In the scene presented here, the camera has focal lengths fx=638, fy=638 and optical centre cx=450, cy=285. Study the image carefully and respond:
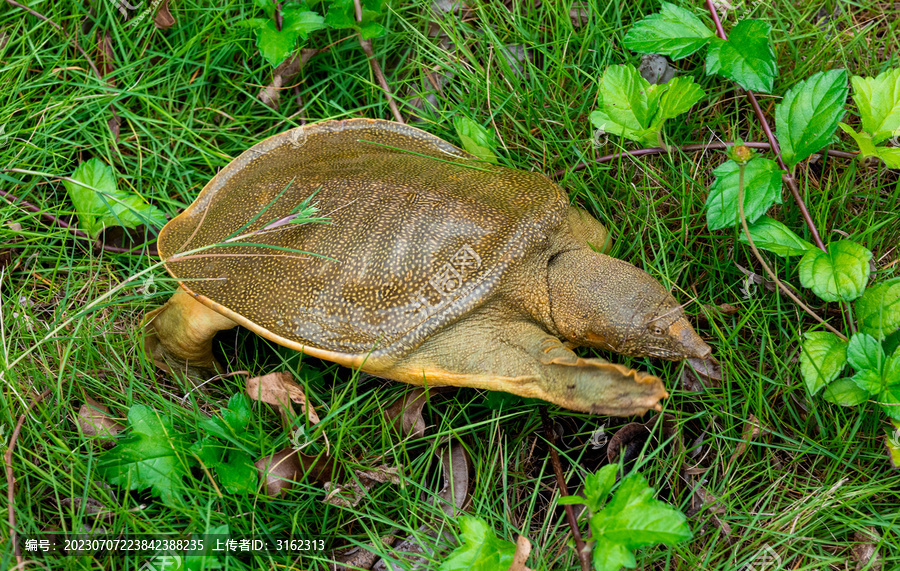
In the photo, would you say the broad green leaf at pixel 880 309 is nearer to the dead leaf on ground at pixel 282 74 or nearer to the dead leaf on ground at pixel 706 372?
the dead leaf on ground at pixel 706 372

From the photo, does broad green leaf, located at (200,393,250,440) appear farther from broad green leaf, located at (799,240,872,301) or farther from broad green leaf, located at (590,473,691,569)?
broad green leaf, located at (799,240,872,301)

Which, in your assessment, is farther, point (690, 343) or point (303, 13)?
point (303, 13)

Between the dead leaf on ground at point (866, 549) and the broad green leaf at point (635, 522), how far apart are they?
928 millimetres

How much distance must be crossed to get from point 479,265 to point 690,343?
832 mm

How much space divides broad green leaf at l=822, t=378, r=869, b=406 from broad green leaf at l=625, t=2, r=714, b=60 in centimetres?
142

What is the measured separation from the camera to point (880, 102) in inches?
95.9

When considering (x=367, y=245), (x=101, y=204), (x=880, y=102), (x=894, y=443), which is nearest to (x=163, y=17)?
(x=101, y=204)

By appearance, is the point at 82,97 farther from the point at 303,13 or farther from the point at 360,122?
the point at 360,122

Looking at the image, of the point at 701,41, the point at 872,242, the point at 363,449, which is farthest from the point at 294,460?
the point at 872,242

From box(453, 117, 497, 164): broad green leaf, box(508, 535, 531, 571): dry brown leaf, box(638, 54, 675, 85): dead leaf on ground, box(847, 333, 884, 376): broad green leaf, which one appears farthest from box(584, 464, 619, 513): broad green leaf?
box(638, 54, 675, 85): dead leaf on ground

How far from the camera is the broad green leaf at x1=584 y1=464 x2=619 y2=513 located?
79.0 inches

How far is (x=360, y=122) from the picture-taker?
9.34 ft

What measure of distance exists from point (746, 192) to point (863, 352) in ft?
2.33

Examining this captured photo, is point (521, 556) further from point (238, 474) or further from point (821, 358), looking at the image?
point (821, 358)
